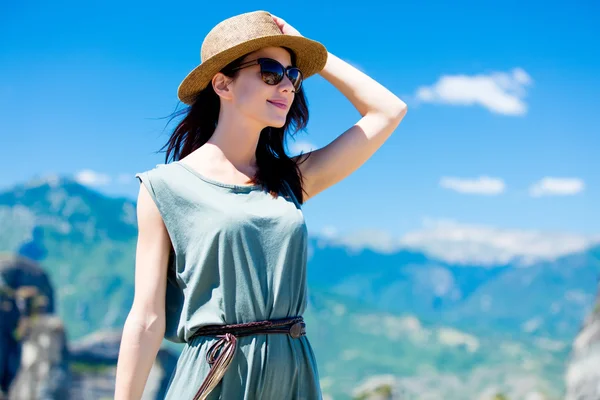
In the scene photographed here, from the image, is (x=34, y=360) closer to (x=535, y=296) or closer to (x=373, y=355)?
(x=373, y=355)

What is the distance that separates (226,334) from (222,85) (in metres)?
0.85

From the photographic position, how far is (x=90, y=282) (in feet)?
528

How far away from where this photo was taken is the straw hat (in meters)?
2.56

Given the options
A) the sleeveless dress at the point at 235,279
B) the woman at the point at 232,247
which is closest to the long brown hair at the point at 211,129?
the woman at the point at 232,247

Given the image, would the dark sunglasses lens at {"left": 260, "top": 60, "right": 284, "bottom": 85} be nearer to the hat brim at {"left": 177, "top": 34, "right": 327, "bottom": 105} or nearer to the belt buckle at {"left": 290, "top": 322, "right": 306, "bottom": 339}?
the hat brim at {"left": 177, "top": 34, "right": 327, "bottom": 105}

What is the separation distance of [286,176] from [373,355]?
138 meters

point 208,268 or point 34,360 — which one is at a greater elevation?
point 34,360

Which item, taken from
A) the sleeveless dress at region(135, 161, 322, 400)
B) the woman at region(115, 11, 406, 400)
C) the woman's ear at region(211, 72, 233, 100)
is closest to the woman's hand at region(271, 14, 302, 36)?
the woman at region(115, 11, 406, 400)

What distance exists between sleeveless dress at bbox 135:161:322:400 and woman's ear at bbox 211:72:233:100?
0.32 metres

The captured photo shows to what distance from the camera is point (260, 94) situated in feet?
8.52

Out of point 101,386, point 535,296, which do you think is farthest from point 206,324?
point 535,296

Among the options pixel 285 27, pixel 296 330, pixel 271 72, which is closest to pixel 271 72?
pixel 271 72

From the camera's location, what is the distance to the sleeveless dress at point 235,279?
2414mm

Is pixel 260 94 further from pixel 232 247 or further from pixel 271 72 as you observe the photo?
pixel 232 247
